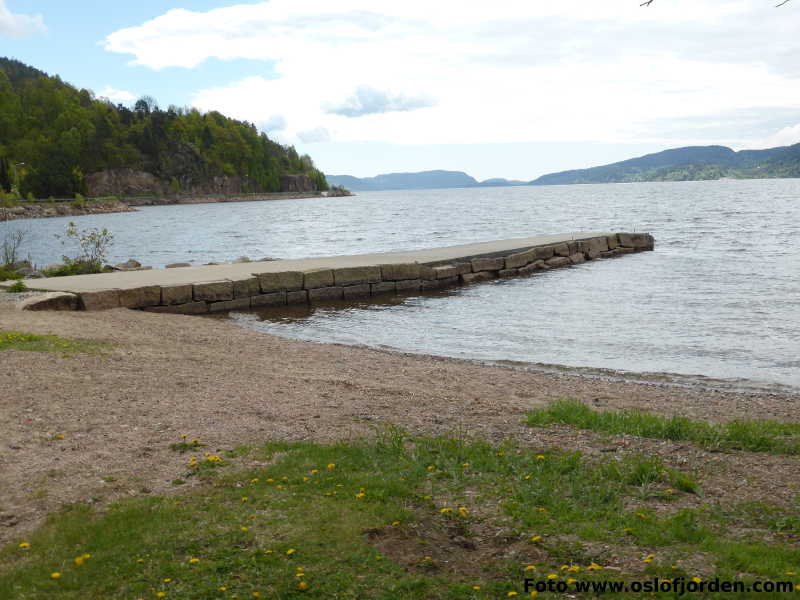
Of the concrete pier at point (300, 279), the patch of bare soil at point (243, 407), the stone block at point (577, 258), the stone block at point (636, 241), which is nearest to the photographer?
the patch of bare soil at point (243, 407)

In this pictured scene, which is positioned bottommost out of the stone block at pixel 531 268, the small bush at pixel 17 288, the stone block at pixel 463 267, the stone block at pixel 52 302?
the stone block at pixel 531 268

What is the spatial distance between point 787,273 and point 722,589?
23.6m

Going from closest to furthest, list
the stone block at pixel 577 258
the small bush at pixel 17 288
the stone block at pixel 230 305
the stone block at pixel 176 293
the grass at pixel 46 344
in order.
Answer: the grass at pixel 46 344 < the small bush at pixel 17 288 < the stone block at pixel 176 293 < the stone block at pixel 230 305 < the stone block at pixel 577 258

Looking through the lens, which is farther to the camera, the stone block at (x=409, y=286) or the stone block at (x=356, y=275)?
the stone block at (x=409, y=286)

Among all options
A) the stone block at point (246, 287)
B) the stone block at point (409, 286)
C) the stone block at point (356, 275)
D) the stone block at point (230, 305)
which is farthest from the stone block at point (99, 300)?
the stone block at point (409, 286)

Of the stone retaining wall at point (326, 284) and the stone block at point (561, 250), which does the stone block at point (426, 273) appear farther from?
the stone block at point (561, 250)

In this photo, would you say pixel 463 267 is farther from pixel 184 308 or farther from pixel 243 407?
pixel 243 407

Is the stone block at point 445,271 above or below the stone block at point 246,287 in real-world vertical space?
below

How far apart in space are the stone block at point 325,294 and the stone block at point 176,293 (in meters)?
3.66

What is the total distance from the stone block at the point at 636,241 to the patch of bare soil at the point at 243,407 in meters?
24.0

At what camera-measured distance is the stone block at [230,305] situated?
61.1ft

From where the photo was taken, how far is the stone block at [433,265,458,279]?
23.7m

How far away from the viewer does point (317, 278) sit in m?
20.7

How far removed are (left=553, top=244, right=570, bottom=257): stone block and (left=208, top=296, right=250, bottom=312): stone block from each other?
14927 mm
